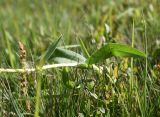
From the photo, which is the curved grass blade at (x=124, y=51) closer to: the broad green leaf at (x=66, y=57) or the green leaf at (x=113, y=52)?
the green leaf at (x=113, y=52)

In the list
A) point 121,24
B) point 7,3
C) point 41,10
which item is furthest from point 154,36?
point 7,3

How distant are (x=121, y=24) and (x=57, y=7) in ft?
3.05

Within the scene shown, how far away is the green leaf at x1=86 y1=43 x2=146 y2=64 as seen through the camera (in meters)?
1.54

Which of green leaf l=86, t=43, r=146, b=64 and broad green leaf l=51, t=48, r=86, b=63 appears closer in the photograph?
green leaf l=86, t=43, r=146, b=64

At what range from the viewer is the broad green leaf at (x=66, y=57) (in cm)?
166

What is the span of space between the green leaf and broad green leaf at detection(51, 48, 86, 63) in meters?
0.08

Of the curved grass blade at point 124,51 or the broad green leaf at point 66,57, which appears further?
the broad green leaf at point 66,57

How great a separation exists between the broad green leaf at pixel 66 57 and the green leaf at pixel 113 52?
0.08m

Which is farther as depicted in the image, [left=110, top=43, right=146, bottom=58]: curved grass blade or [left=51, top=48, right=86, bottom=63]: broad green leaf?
[left=51, top=48, right=86, bottom=63]: broad green leaf

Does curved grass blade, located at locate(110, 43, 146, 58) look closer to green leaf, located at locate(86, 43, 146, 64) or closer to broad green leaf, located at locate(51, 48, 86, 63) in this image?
green leaf, located at locate(86, 43, 146, 64)

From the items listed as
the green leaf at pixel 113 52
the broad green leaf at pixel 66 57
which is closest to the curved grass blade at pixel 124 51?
the green leaf at pixel 113 52

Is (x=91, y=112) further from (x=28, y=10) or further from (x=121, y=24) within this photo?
(x=28, y=10)

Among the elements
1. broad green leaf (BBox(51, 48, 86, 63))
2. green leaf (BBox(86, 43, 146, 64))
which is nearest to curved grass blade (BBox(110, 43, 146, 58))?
green leaf (BBox(86, 43, 146, 64))

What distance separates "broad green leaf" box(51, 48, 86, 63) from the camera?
1660 millimetres
